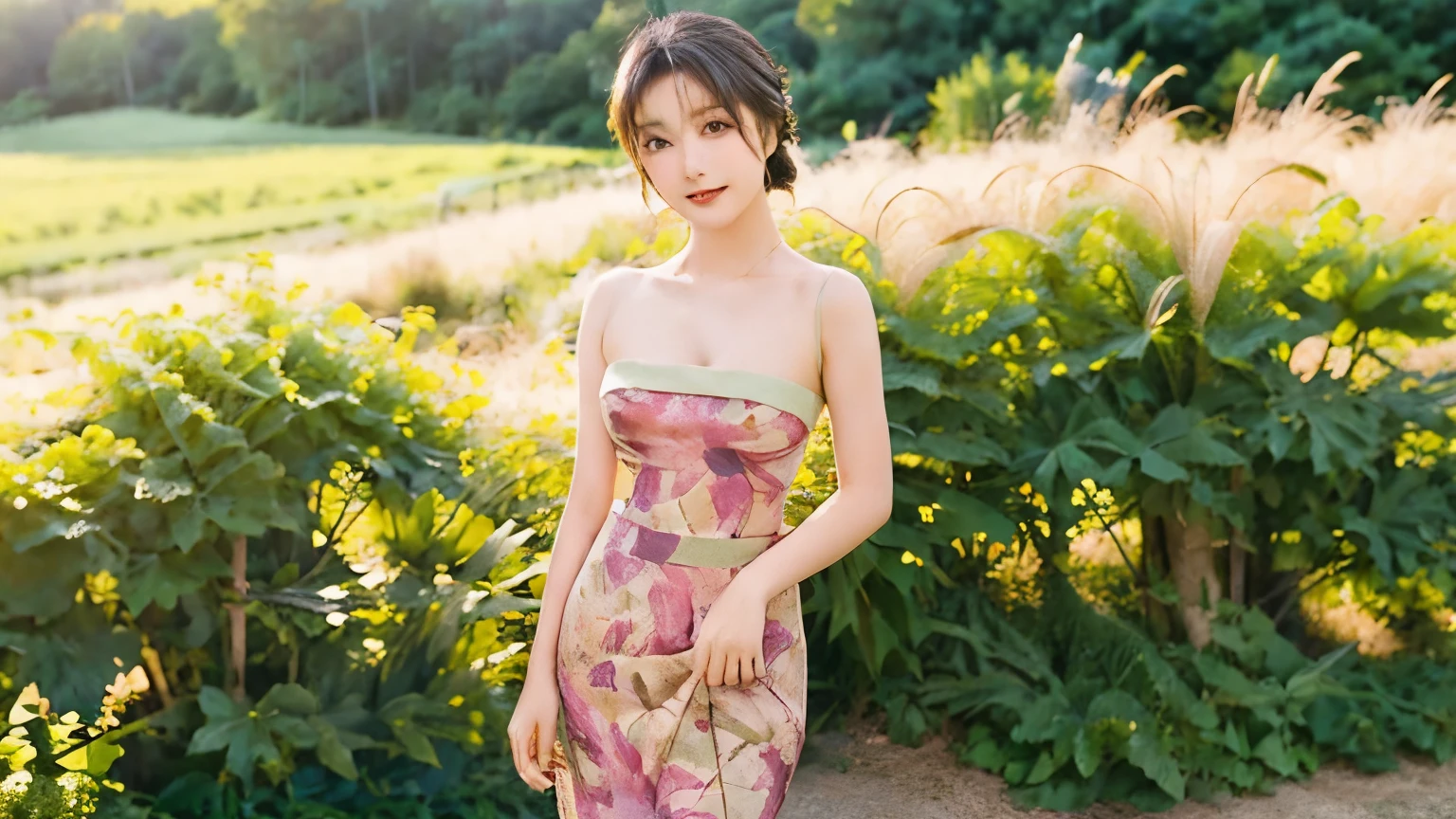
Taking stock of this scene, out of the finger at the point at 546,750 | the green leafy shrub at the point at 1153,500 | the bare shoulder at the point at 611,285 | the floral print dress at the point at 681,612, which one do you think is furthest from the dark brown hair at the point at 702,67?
the green leafy shrub at the point at 1153,500

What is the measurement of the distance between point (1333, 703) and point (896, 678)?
1.22m

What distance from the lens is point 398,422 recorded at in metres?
2.80

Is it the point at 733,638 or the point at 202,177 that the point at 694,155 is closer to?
the point at 733,638

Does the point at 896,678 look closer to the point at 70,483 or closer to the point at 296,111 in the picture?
the point at 70,483

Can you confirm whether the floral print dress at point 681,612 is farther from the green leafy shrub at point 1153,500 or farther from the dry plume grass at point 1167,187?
the dry plume grass at point 1167,187

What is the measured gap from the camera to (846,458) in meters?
1.42

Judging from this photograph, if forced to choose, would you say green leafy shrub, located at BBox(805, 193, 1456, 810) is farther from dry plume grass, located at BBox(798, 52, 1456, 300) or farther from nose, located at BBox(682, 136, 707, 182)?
nose, located at BBox(682, 136, 707, 182)

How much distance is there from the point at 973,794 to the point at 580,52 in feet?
47.7

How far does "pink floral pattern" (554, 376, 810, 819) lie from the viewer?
1419mm

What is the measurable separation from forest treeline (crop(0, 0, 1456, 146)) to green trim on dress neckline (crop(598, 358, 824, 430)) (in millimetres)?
12704

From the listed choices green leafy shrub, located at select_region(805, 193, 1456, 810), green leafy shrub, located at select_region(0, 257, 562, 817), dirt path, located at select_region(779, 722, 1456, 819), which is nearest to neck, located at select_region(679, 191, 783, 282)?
green leafy shrub, located at select_region(0, 257, 562, 817)

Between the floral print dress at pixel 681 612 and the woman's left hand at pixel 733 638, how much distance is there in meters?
0.06

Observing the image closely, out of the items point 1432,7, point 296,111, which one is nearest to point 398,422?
point 296,111

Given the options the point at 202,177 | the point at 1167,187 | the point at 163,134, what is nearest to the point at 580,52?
the point at 202,177
